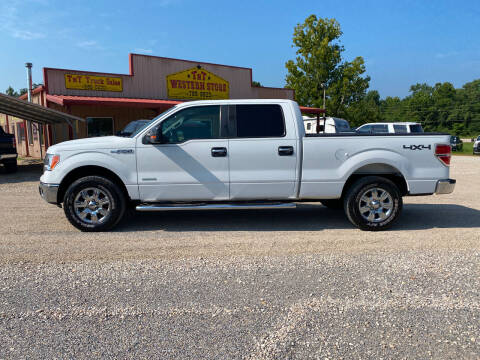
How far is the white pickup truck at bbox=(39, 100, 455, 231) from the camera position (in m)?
5.70

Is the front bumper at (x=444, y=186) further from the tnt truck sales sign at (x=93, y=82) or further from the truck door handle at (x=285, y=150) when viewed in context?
the tnt truck sales sign at (x=93, y=82)

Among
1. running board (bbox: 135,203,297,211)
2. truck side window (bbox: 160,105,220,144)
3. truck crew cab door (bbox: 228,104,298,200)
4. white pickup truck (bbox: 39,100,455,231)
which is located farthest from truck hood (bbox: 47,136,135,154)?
truck crew cab door (bbox: 228,104,298,200)

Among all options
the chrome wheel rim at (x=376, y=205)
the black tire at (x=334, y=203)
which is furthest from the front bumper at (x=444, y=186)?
the black tire at (x=334, y=203)

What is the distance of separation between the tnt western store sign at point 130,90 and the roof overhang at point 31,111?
812 millimetres

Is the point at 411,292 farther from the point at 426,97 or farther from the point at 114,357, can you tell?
the point at 426,97

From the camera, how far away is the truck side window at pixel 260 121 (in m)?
5.77

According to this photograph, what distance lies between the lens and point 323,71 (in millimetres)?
31375

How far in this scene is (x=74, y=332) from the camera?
9.75 ft

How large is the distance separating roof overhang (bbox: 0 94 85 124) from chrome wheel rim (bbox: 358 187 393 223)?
12694 millimetres

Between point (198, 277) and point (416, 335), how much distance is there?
2151 mm

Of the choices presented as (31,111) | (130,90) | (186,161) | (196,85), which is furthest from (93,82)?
(186,161)

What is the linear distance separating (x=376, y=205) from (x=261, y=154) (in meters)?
1.97

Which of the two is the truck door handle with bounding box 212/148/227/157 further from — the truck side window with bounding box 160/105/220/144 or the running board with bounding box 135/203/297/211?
the running board with bounding box 135/203/297/211

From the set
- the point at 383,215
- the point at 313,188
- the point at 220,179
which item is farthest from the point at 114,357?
the point at 383,215
